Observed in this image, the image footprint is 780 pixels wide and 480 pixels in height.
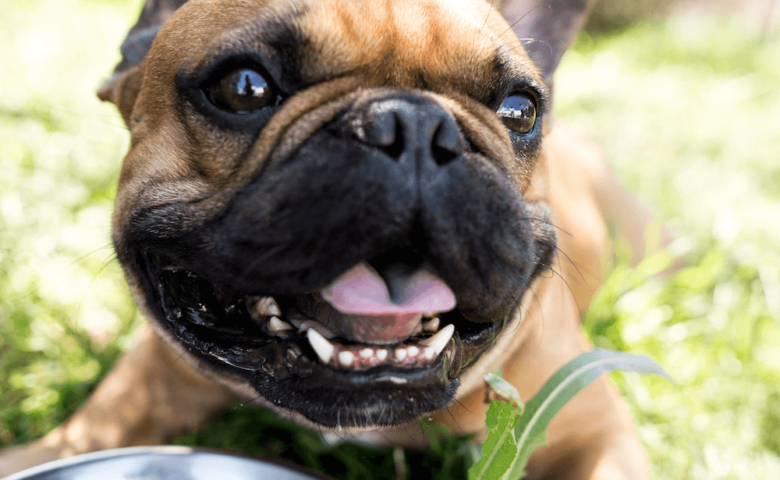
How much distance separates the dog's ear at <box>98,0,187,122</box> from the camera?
6.18 ft

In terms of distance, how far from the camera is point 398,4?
4.95ft

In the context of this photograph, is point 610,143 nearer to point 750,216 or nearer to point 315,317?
point 750,216

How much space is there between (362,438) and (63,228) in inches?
77.4

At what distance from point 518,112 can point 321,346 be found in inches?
34.7

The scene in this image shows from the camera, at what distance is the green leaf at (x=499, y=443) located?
49.8 inches

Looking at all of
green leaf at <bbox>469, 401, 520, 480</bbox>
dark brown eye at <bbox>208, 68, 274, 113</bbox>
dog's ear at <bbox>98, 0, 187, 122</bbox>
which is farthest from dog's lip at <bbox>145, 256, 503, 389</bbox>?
dog's ear at <bbox>98, 0, 187, 122</bbox>

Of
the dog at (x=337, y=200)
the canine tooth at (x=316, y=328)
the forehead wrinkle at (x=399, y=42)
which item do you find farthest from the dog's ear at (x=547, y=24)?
the canine tooth at (x=316, y=328)

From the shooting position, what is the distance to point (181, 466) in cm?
149

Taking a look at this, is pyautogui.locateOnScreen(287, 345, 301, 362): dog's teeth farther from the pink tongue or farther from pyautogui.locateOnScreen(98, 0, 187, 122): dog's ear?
pyautogui.locateOnScreen(98, 0, 187, 122): dog's ear

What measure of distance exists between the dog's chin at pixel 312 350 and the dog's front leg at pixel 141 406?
661mm

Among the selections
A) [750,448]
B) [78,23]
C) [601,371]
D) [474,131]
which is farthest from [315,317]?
[78,23]

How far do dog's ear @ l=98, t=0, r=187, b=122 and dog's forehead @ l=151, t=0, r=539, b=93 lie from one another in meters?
0.34

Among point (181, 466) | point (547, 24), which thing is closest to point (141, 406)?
point (181, 466)

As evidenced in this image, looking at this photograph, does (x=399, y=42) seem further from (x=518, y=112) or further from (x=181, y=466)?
(x=181, y=466)
